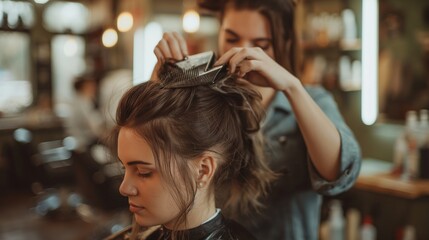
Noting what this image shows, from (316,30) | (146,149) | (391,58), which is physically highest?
(316,30)

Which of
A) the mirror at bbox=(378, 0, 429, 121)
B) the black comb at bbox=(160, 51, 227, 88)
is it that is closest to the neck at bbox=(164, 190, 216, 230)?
the black comb at bbox=(160, 51, 227, 88)

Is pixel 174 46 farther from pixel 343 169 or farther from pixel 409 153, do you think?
pixel 409 153

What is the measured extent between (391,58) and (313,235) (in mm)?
2348

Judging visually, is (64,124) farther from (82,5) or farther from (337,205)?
(337,205)

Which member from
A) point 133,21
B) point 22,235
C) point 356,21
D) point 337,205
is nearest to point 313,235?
point 337,205

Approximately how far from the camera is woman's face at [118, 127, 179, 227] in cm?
113

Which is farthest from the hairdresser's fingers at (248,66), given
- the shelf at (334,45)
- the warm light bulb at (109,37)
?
the warm light bulb at (109,37)

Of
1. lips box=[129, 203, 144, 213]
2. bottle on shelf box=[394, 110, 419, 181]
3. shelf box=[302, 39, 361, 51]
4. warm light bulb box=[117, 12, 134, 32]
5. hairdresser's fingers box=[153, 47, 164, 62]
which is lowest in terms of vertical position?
bottle on shelf box=[394, 110, 419, 181]

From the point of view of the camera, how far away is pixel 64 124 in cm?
748

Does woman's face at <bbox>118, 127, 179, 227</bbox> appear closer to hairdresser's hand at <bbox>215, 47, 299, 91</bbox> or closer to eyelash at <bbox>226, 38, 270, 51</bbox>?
hairdresser's hand at <bbox>215, 47, 299, 91</bbox>

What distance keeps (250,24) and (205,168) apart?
422 millimetres

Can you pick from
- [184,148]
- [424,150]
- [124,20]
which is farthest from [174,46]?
[124,20]

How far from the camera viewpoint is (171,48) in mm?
1272

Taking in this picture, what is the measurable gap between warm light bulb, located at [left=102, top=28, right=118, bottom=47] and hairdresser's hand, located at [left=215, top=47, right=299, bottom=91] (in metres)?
6.92
